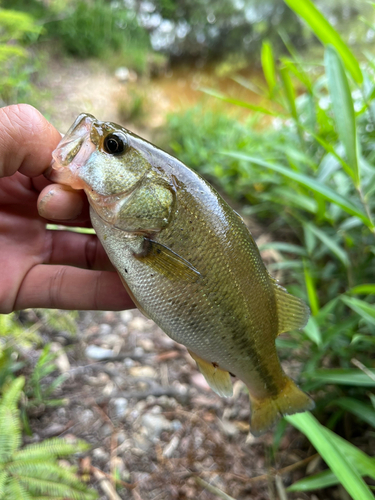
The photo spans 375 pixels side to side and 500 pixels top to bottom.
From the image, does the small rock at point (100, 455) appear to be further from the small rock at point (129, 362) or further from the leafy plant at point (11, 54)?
the leafy plant at point (11, 54)

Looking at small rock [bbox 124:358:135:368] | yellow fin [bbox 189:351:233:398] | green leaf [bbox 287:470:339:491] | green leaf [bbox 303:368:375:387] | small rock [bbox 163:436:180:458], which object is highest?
yellow fin [bbox 189:351:233:398]

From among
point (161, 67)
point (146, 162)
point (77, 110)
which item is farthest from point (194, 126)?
point (161, 67)

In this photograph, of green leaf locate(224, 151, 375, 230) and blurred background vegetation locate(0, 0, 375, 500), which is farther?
blurred background vegetation locate(0, 0, 375, 500)

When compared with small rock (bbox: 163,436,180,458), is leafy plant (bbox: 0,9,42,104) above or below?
above


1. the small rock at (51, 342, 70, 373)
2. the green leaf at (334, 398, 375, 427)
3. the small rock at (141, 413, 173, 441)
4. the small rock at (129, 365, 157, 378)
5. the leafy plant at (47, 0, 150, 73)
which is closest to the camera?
the green leaf at (334, 398, 375, 427)

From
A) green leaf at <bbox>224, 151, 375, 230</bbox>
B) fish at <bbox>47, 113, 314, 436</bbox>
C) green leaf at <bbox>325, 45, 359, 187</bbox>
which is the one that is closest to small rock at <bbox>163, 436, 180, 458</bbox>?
fish at <bbox>47, 113, 314, 436</bbox>

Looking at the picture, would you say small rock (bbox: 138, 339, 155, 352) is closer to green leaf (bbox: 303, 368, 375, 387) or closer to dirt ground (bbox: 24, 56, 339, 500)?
dirt ground (bbox: 24, 56, 339, 500)

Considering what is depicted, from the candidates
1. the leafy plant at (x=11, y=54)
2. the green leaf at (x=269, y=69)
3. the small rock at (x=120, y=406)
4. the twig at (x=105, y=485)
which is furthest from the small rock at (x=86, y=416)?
the leafy plant at (x=11, y=54)

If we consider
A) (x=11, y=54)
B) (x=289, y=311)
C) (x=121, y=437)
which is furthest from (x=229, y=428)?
(x=11, y=54)
